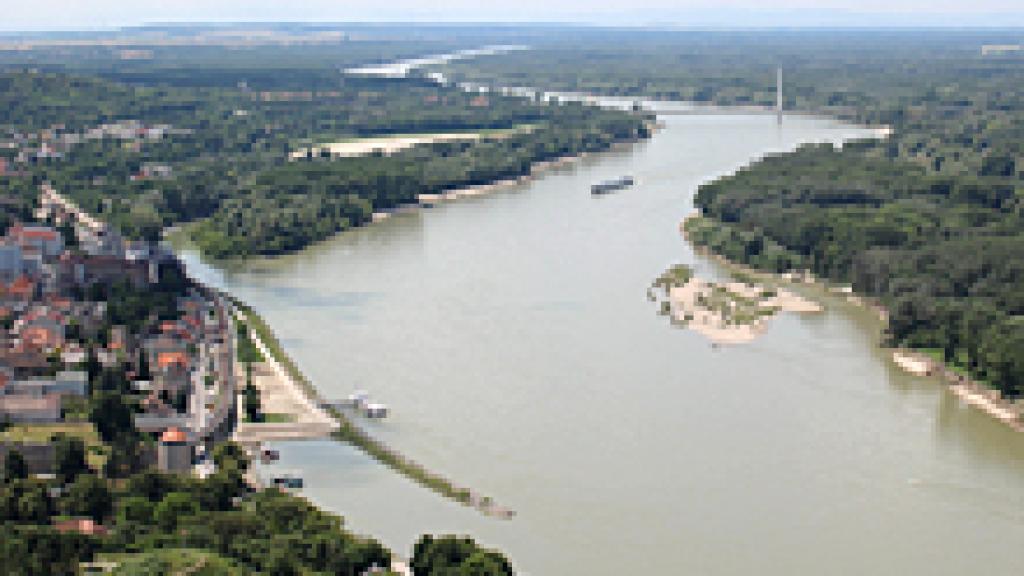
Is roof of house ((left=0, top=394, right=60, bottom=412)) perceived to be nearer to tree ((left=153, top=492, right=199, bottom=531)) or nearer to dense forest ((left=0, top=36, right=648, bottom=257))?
tree ((left=153, top=492, right=199, bottom=531))

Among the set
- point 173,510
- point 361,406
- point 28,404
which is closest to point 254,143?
point 361,406

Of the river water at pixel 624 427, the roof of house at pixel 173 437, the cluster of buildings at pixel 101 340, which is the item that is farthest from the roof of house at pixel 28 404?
the river water at pixel 624 427

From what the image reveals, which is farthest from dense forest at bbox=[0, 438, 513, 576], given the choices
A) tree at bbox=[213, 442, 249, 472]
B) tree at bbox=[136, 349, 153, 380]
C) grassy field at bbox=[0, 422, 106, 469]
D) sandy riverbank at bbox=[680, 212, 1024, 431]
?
sandy riverbank at bbox=[680, 212, 1024, 431]

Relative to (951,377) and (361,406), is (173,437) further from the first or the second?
(951,377)

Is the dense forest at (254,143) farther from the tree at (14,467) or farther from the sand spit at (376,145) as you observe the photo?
the tree at (14,467)

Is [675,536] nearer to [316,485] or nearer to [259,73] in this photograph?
[316,485]

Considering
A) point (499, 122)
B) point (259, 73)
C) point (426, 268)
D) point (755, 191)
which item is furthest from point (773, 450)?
point (259, 73)
